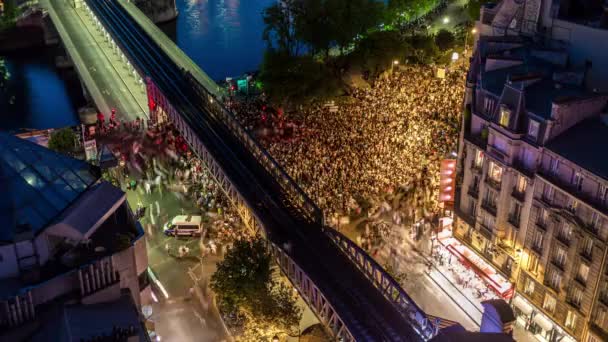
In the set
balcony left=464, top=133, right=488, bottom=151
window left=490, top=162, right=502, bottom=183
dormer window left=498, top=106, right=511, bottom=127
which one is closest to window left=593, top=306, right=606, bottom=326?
window left=490, top=162, right=502, bottom=183

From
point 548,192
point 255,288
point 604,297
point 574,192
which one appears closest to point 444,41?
point 548,192

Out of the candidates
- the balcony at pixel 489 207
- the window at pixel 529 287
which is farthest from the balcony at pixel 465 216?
the window at pixel 529 287

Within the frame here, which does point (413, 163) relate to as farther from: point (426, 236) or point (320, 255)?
point (320, 255)

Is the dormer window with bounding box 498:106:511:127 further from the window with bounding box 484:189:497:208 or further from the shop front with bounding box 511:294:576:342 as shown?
the shop front with bounding box 511:294:576:342

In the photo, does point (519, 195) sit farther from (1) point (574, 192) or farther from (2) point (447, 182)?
(2) point (447, 182)

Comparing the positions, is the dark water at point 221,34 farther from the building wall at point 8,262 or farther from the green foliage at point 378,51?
the building wall at point 8,262

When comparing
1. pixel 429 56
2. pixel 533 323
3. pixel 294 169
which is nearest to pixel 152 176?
pixel 294 169
